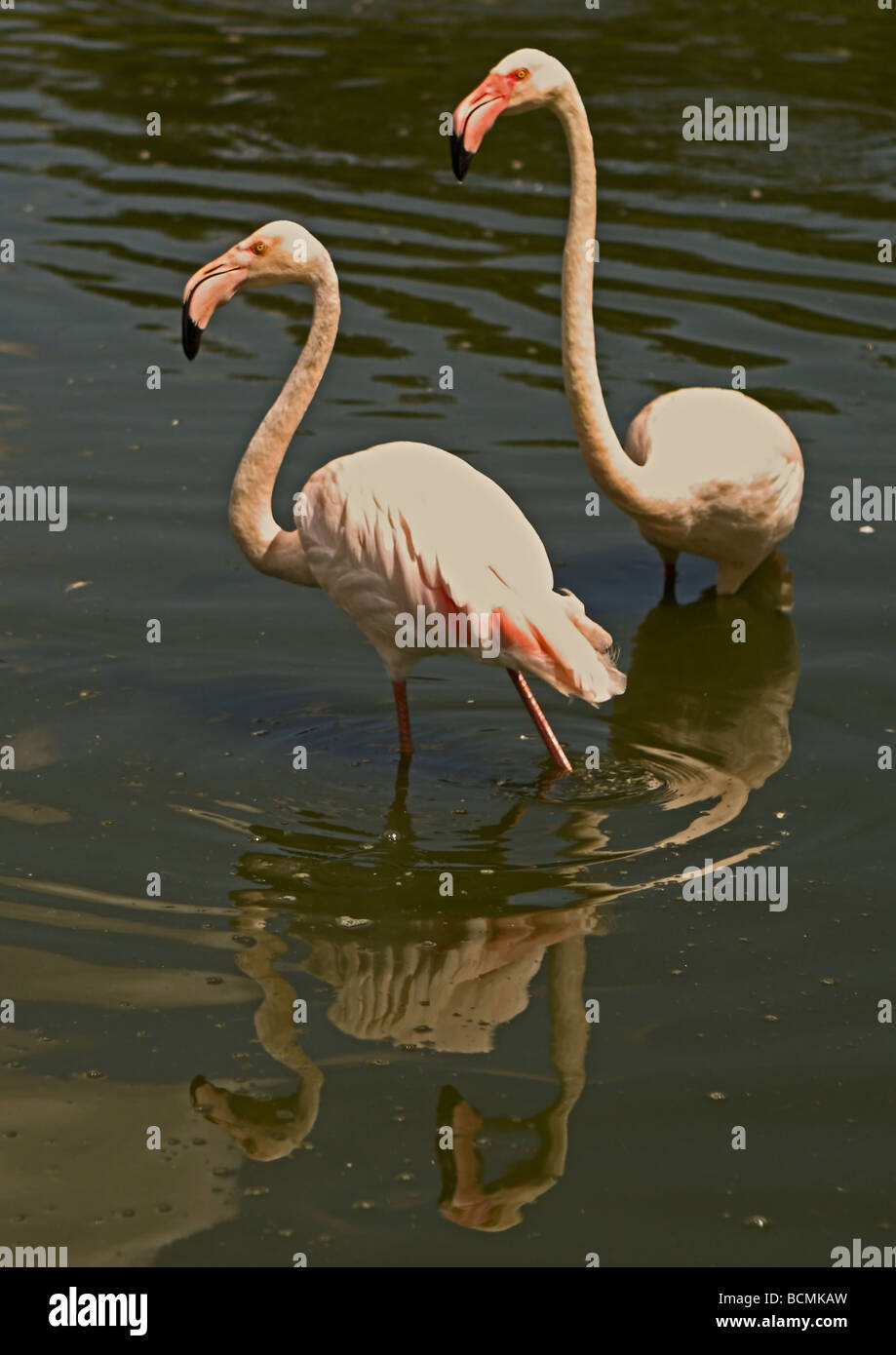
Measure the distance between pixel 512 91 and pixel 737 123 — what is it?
912cm

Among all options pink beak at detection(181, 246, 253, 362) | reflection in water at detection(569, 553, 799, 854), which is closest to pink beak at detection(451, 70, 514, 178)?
pink beak at detection(181, 246, 253, 362)

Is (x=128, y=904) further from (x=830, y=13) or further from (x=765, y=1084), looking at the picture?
(x=830, y=13)

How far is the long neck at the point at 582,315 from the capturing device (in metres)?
7.94

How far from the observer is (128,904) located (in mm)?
6469

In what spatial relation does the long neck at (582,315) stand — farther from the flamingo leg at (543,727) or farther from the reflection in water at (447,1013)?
the reflection in water at (447,1013)

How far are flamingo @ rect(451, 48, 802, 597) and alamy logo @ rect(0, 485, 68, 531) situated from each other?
2953mm

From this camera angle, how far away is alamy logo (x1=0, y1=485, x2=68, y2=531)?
9.71m

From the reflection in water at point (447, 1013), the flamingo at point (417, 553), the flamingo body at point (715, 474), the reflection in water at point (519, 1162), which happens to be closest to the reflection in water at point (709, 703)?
the flamingo body at point (715, 474)

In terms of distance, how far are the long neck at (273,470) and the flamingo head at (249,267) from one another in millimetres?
153

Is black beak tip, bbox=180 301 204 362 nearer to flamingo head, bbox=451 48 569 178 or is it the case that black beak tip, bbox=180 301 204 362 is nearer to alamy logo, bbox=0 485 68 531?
flamingo head, bbox=451 48 569 178

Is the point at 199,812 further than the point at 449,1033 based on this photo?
Yes
